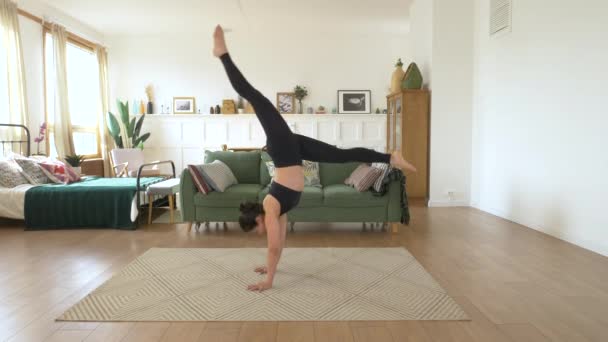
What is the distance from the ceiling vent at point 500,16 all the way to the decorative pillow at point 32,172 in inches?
227

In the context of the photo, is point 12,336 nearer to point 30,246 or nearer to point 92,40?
point 30,246

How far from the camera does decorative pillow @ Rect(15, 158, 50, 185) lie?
15.0 ft

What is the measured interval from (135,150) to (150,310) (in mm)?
5386

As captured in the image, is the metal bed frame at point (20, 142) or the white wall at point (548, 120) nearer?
the white wall at point (548, 120)

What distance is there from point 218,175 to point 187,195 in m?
0.38

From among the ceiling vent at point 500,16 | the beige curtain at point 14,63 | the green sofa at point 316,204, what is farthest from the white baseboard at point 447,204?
the beige curtain at point 14,63

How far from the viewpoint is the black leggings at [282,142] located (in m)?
2.30

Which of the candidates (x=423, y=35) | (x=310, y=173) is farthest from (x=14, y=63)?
(x=423, y=35)

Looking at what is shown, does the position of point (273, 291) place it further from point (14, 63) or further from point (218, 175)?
point (14, 63)

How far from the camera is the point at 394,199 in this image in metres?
3.96

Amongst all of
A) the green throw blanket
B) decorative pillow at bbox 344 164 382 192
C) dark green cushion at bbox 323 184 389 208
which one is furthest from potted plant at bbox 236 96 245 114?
the green throw blanket

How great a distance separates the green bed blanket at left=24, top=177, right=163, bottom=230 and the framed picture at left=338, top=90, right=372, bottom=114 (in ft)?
16.5

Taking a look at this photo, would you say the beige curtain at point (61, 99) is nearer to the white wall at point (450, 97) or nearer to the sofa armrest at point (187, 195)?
the sofa armrest at point (187, 195)

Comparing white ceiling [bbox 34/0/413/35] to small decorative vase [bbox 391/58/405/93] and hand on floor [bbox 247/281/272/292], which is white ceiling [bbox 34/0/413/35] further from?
hand on floor [bbox 247/281/272/292]
